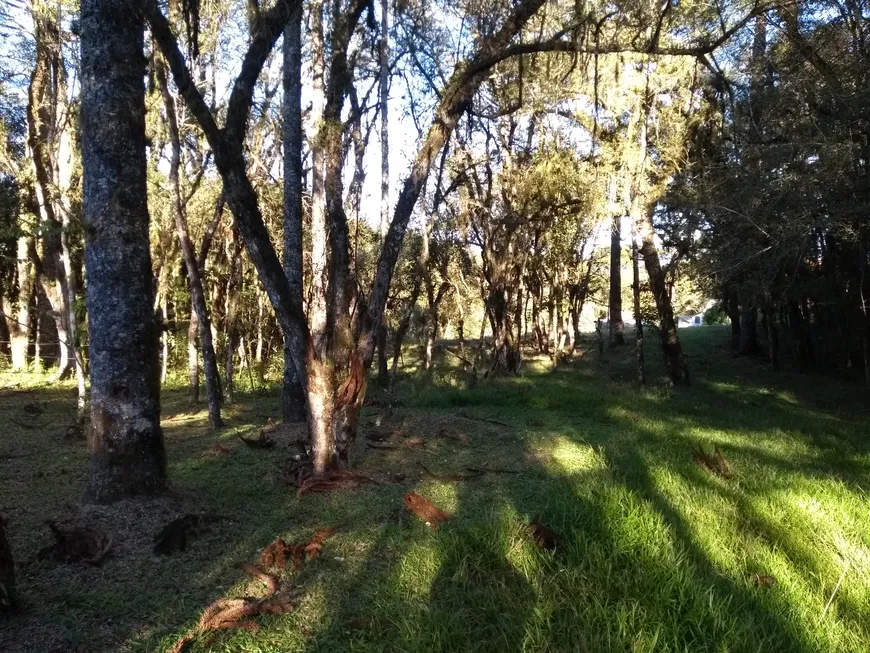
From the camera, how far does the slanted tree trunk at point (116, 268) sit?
15.5 feet

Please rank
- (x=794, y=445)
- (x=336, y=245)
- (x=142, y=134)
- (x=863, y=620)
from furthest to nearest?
(x=794, y=445) < (x=336, y=245) < (x=142, y=134) < (x=863, y=620)

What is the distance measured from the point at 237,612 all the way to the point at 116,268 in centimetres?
263

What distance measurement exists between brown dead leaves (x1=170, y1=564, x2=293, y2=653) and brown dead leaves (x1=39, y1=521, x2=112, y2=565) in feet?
3.35

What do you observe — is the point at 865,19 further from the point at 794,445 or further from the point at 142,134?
the point at 142,134

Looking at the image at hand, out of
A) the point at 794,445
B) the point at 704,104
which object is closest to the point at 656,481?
the point at 794,445

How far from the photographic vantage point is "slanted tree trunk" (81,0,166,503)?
4.72 m

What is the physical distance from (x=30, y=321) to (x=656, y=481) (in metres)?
20.3

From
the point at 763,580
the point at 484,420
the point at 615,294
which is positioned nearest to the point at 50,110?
the point at 484,420

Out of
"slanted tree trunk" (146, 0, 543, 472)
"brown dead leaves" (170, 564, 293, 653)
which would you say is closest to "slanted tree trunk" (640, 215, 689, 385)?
"slanted tree trunk" (146, 0, 543, 472)

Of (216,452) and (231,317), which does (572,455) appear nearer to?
(216,452)

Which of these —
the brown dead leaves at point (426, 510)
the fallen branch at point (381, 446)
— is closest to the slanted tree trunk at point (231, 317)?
the fallen branch at point (381, 446)

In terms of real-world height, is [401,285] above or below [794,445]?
above

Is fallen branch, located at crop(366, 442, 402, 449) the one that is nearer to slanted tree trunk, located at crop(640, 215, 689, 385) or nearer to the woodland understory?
the woodland understory

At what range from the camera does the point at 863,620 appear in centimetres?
391
